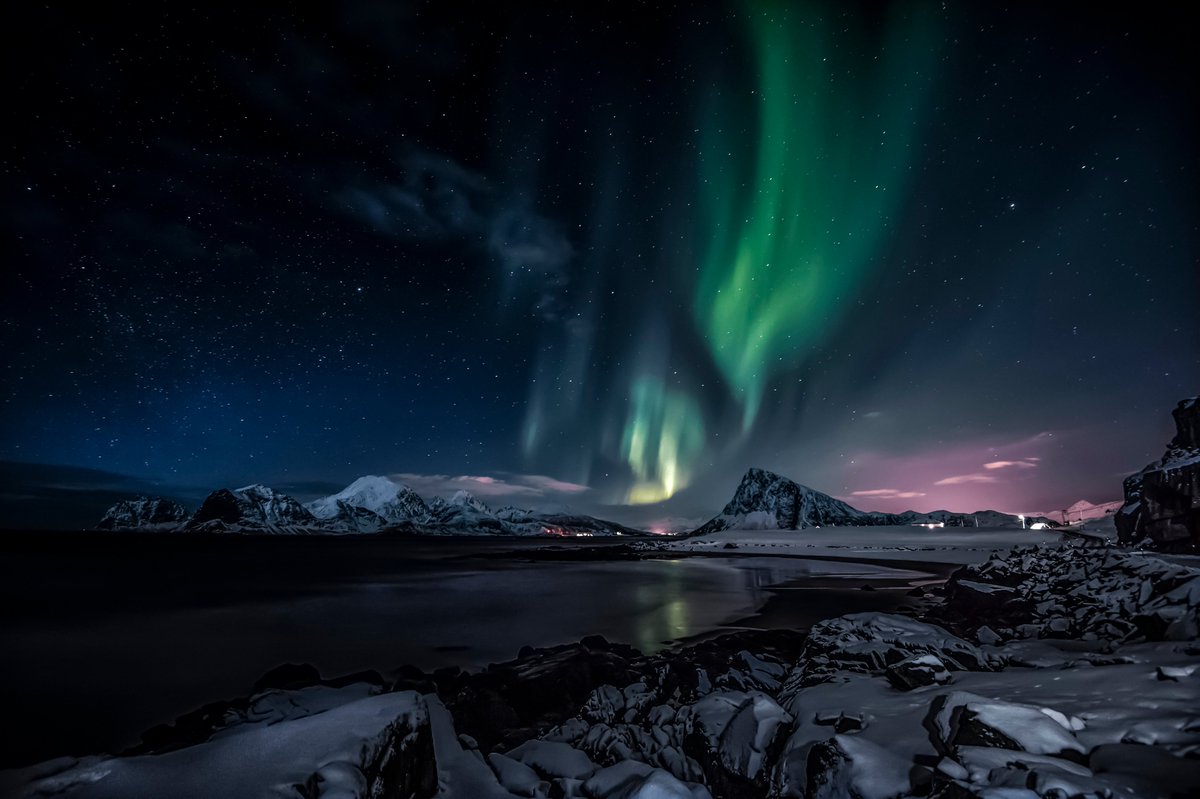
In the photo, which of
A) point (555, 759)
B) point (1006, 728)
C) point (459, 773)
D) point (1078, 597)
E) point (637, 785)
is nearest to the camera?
point (1006, 728)

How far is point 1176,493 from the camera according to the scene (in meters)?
26.3

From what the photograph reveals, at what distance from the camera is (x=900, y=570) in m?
38.2

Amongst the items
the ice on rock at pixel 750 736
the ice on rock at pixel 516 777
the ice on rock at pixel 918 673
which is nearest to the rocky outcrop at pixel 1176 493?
the ice on rock at pixel 918 673

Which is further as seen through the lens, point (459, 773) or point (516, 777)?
point (516, 777)

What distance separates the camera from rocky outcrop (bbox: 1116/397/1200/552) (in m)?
25.5

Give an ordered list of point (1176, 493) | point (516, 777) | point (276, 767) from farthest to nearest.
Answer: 1. point (1176, 493)
2. point (516, 777)
3. point (276, 767)

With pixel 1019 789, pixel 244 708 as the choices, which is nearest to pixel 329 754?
pixel 244 708

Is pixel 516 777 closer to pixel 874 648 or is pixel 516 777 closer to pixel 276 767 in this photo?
pixel 276 767

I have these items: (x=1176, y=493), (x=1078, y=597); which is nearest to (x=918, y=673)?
(x=1078, y=597)

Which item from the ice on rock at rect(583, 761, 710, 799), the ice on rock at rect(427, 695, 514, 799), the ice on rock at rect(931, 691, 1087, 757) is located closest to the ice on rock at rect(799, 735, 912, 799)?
the ice on rock at rect(931, 691, 1087, 757)

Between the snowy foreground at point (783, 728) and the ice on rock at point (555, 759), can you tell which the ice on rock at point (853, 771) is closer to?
the snowy foreground at point (783, 728)

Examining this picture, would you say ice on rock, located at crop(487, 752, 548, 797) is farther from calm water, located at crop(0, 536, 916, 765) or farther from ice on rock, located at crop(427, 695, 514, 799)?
calm water, located at crop(0, 536, 916, 765)

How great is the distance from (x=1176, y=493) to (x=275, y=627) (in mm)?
48305

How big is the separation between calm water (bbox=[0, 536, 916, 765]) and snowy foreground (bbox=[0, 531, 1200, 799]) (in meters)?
4.57
